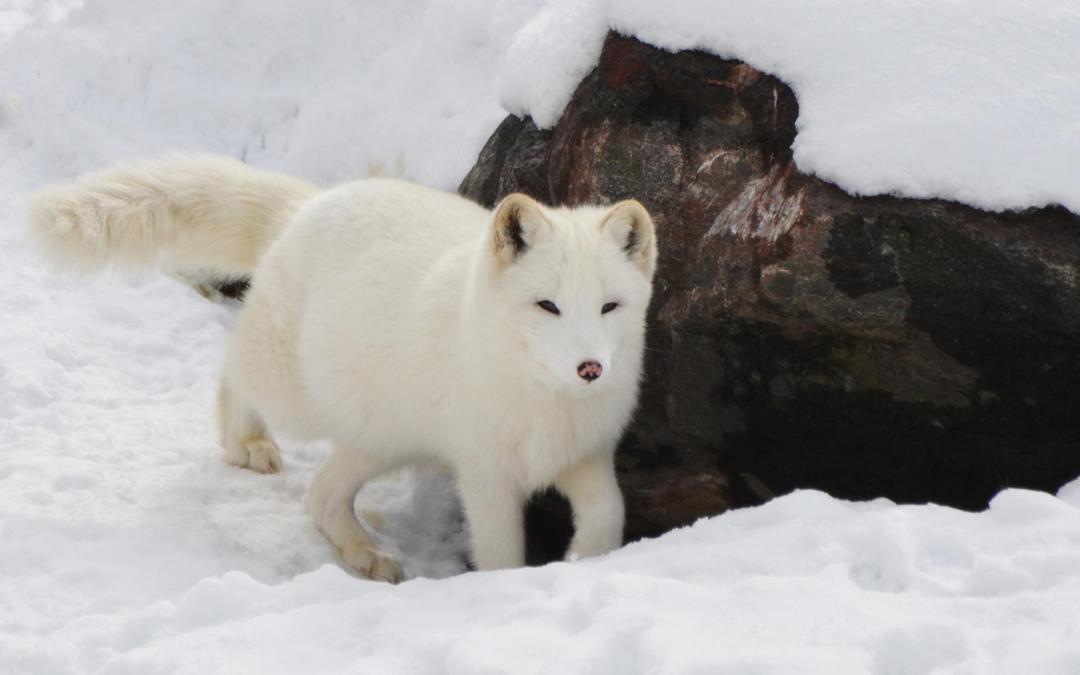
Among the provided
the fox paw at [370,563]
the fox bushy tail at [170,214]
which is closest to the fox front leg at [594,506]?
the fox paw at [370,563]

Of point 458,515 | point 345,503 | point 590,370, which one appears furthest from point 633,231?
point 458,515

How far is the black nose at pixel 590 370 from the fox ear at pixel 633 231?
55 cm

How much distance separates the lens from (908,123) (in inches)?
145

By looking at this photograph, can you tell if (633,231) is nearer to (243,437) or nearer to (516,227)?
(516,227)

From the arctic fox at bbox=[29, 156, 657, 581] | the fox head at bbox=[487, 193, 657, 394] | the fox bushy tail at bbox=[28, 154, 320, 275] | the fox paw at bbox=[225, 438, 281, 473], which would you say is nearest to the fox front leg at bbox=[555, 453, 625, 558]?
the arctic fox at bbox=[29, 156, 657, 581]

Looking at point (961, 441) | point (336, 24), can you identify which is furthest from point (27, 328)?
point (961, 441)

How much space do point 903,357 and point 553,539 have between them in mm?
1822

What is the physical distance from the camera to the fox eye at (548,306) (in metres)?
3.59

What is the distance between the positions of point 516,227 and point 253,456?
1.81 meters

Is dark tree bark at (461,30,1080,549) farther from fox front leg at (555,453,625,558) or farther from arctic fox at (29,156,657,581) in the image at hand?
fox front leg at (555,453,625,558)

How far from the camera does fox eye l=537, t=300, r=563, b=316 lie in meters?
3.59

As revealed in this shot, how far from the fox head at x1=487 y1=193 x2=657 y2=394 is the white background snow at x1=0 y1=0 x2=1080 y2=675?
0.63 metres

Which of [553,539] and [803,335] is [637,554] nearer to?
[803,335]

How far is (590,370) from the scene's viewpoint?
337 centimetres
